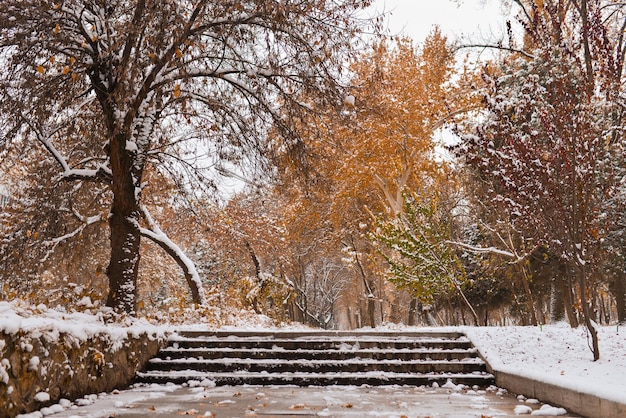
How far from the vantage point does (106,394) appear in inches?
219

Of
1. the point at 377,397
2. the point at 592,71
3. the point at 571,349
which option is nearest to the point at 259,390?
the point at 377,397

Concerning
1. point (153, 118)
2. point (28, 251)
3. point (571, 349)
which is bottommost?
point (571, 349)

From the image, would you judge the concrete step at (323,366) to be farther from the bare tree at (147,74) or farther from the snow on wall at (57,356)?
the bare tree at (147,74)

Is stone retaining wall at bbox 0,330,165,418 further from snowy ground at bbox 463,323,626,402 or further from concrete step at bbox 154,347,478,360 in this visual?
snowy ground at bbox 463,323,626,402

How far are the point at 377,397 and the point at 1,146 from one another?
7.72 metres

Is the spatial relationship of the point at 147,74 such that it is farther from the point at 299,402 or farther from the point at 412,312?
the point at 412,312

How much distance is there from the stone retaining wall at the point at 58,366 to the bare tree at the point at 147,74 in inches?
97.5

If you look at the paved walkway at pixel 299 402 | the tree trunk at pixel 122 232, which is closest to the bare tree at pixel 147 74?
the tree trunk at pixel 122 232

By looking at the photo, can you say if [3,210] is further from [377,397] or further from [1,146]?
[377,397]

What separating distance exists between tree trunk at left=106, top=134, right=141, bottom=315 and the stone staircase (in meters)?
1.46

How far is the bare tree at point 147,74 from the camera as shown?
265 inches

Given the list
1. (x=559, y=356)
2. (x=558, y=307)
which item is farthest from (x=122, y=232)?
(x=558, y=307)

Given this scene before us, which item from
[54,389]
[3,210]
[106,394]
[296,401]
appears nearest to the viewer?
[54,389]

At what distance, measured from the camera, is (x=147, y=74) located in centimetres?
897
